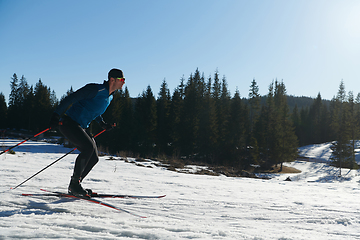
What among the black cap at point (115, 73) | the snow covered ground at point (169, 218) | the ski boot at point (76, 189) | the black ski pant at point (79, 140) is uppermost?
the black cap at point (115, 73)

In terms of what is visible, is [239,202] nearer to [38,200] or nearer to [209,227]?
[209,227]

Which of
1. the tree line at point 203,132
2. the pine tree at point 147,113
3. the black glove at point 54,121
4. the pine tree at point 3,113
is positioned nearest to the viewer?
the black glove at point 54,121

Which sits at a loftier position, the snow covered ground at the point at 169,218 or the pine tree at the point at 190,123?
the pine tree at the point at 190,123

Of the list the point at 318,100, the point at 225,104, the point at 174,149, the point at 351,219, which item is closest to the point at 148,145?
the point at 174,149

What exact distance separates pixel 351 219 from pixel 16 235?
3.88m

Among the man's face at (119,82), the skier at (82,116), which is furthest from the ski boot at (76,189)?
the man's face at (119,82)

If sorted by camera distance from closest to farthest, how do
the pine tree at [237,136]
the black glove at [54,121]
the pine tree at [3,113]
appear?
1. the black glove at [54,121]
2. the pine tree at [237,136]
3. the pine tree at [3,113]

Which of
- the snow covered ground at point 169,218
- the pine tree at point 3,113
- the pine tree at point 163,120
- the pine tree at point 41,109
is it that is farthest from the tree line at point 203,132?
the pine tree at point 3,113

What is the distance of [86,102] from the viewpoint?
2.99 metres

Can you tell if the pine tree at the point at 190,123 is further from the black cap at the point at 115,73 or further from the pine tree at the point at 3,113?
the pine tree at the point at 3,113

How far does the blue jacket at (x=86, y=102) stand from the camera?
2834mm

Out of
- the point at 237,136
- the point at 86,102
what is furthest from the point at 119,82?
the point at 237,136

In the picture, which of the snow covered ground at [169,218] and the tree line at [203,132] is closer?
the snow covered ground at [169,218]

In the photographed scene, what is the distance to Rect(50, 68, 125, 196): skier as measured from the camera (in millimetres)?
2838
